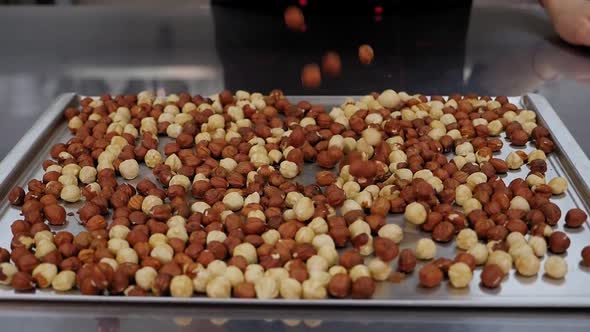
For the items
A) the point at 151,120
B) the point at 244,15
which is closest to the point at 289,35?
the point at 244,15

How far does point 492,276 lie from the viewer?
3.08ft

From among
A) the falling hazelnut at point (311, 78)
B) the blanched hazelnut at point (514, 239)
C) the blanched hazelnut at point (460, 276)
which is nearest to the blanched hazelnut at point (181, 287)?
the blanched hazelnut at point (460, 276)

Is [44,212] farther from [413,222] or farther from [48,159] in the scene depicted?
[413,222]

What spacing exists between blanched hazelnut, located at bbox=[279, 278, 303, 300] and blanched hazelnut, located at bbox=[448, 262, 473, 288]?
19 cm

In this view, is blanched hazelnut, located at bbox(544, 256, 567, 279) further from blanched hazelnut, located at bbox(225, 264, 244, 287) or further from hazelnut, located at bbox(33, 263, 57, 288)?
hazelnut, located at bbox(33, 263, 57, 288)

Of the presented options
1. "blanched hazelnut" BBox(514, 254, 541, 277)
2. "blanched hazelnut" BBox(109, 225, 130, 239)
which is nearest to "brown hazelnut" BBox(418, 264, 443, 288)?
"blanched hazelnut" BBox(514, 254, 541, 277)

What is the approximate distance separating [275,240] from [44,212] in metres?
0.35

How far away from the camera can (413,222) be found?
3.59 ft

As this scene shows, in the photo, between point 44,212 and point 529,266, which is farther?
point 44,212

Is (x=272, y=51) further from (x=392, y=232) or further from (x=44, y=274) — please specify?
(x=44, y=274)

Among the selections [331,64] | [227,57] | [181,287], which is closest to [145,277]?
[181,287]

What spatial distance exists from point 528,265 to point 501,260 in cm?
3

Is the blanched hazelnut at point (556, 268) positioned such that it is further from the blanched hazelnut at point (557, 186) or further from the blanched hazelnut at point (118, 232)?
the blanched hazelnut at point (118, 232)

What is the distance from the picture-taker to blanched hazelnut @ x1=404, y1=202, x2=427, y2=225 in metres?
1.08
